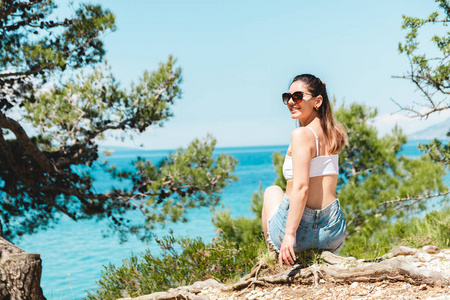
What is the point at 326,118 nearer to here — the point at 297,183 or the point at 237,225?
the point at 297,183

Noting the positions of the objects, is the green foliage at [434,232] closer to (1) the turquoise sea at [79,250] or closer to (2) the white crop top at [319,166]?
(1) the turquoise sea at [79,250]

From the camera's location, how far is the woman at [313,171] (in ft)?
9.38

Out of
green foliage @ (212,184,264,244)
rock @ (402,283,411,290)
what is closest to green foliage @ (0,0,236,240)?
green foliage @ (212,184,264,244)

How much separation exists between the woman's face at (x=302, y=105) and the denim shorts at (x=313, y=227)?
2.20ft

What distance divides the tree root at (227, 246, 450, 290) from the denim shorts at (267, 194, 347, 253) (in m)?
0.18

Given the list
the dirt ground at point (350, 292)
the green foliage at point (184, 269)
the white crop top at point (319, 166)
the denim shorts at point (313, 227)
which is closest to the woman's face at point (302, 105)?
the white crop top at point (319, 166)

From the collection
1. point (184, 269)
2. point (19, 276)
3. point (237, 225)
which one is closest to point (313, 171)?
point (19, 276)

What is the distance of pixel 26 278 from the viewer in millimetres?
2971

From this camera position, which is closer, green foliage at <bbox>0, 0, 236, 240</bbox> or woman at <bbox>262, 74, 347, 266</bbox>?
woman at <bbox>262, 74, 347, 266</bbox>

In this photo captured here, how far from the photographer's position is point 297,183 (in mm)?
2750

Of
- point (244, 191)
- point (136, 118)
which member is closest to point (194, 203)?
point (136, 118)

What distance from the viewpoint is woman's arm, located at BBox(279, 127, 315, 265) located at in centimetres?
274

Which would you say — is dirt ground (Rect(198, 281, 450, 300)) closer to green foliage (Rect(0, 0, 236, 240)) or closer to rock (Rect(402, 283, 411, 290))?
rock (Rect(402, 283, 411, 290))

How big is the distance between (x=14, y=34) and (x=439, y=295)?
6.90m
